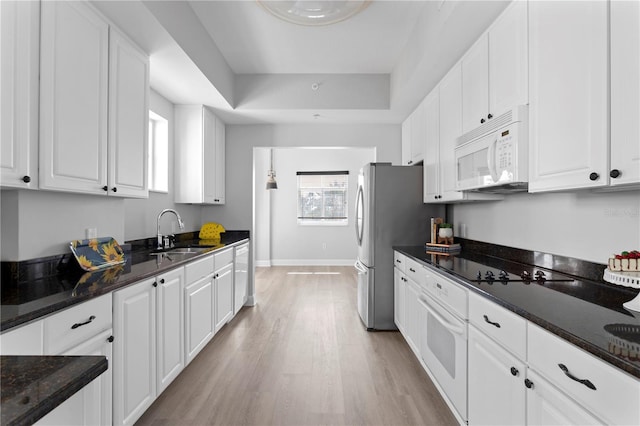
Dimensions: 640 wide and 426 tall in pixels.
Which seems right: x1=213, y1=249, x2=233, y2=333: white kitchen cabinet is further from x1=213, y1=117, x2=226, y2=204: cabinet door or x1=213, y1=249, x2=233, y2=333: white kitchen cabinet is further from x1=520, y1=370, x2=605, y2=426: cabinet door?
x1=520, y1=370, x2=605, y2=426: cabinet door

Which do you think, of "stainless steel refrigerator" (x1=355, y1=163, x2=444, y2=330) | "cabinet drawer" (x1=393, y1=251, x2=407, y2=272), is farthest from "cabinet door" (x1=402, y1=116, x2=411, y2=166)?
"cabinet drawer" (x1=393, y1=251, x2=407, y2=272)

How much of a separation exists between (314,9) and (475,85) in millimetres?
1200

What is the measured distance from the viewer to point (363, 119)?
14.3 feet

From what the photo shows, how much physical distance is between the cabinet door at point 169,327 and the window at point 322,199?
212 inches

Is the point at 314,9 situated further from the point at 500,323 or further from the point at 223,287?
the point at 223,287

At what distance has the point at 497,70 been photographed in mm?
2066

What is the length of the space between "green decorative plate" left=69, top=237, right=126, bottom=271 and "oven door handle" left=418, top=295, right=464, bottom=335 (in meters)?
2.08

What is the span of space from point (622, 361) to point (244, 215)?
4174mm

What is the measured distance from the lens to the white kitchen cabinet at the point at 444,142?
2647mm

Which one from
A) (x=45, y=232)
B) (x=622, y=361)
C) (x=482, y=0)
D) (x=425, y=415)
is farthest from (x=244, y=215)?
(x=622, y=361)

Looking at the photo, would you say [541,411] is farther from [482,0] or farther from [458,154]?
[482,0]

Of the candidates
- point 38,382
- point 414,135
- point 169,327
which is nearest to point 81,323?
point 169,327

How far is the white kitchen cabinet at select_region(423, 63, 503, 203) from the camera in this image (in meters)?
2.65

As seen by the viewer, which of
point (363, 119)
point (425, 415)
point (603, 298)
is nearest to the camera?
point (603, 298)
